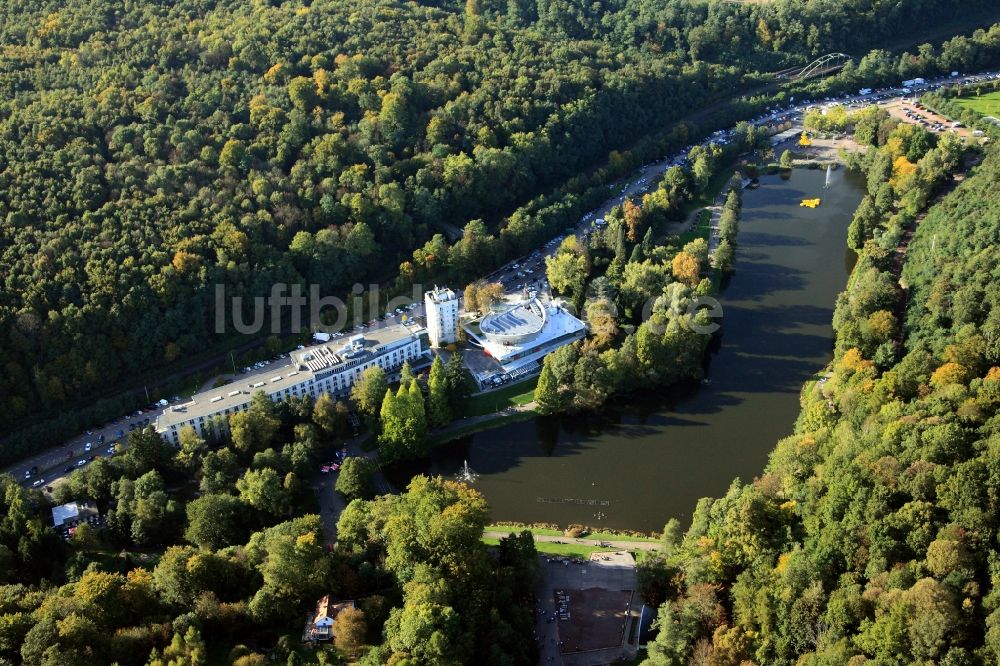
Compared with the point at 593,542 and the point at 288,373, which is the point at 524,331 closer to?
the point at 288,373

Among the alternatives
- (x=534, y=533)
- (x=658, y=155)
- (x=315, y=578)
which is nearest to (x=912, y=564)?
(x=534, y=533)

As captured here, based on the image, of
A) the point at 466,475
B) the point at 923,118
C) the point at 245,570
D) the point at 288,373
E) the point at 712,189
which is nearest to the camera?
the point at 245,570

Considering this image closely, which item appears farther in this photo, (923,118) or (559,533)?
(923,118)

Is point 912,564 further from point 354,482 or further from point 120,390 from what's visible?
point 120,390

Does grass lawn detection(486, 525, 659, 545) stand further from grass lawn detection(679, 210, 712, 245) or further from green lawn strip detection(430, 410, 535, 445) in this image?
grass lawn detection(679, 210, 712, 245)

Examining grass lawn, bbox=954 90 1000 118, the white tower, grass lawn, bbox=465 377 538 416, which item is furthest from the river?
grass lawn, bbox=954 90 1000 118

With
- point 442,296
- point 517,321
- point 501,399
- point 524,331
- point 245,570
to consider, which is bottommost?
point 245,570

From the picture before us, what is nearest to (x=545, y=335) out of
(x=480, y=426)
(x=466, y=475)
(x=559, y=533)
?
(x=480, y=426)
